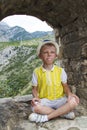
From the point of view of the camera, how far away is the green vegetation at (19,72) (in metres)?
9.87

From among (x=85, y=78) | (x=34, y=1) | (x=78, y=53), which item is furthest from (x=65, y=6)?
(x=85, y=78)

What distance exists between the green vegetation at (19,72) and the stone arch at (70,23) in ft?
7.51

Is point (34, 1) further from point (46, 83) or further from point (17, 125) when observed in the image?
point (17, 125)

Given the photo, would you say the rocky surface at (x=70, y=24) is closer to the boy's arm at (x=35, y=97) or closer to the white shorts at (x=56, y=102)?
the white shorts at (x=56, y=102)

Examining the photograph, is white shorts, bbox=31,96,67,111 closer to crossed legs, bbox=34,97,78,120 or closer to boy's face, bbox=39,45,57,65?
crossed legs, bbox=34,97,78,120

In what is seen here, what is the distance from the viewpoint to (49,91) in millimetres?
3268

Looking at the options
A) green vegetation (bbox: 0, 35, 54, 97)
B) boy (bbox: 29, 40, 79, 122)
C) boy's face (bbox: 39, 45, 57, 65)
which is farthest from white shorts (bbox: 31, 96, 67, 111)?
green vegetation (bbox: 0, 35, 54, 97)

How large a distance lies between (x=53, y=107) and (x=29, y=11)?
1.52 meters

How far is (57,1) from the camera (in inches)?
149

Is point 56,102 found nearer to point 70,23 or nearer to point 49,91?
point 49,91

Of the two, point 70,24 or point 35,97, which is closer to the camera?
point 35,97

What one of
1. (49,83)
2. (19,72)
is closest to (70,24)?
(49,83)

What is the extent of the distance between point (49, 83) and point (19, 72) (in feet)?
34.0

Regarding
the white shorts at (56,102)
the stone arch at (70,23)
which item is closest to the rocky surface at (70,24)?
the stone arch at (70,23)
